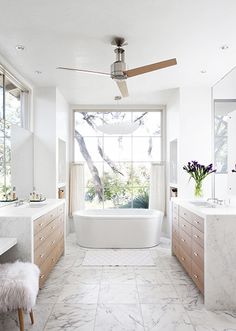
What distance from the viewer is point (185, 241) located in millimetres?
3596

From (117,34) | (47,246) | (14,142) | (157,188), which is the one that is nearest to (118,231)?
(157,188)

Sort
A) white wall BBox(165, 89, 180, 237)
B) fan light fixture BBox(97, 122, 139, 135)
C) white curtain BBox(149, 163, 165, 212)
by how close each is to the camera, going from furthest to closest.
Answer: white curtain BBox(149, 163, 165, 212)
white wall BBox(165, 89, 180, 237)
fan light fixture BBox(97, 122, 139, 135)

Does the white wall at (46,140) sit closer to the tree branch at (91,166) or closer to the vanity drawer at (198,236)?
the tree branch at (91,166)

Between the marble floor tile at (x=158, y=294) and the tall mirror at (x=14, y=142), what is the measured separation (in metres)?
2.10

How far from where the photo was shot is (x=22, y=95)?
4750 mm

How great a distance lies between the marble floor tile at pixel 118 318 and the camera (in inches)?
95.3

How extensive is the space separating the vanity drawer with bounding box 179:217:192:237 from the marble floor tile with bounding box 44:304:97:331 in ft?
4.60

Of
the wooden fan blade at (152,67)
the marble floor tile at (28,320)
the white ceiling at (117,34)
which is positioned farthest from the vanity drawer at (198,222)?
the white ceiling at (117,34)

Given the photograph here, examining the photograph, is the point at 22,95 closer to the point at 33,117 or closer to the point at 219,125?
the point at 33,117

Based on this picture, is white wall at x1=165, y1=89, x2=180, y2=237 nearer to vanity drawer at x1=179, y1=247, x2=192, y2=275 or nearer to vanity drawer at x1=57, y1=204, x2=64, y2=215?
vanity drawer at x1=179, y1=247, x2=192, y2=275

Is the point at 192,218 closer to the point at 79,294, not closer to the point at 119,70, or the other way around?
the point at 79,294

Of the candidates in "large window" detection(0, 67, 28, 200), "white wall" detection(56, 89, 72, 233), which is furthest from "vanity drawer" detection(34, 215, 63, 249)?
"white wall" detection(56, 89, 72, 233)

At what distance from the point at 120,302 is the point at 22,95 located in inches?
141

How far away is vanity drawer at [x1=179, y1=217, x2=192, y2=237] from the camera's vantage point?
3420 mm
